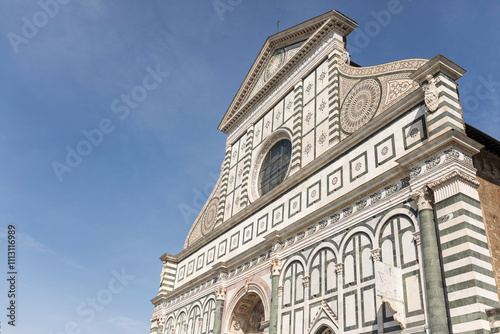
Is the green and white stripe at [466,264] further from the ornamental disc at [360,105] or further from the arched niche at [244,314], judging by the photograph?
the arched niche at [244,314]

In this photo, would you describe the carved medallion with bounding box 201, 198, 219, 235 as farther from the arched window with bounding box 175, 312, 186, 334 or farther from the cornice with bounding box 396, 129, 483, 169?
the cornice with bounding box 396, 129, 483, 169

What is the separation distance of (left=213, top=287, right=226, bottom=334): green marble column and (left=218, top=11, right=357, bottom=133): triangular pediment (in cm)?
906

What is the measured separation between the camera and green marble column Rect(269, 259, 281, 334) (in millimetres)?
14134

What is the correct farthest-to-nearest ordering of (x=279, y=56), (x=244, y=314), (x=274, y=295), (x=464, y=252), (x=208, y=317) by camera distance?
(x=279, y=56) < (x=208, y=317) < (x=244, y=314) < (x=274, y=295) < (x=464, y=252)

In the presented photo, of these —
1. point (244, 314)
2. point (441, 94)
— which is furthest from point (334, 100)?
point (244, 314)

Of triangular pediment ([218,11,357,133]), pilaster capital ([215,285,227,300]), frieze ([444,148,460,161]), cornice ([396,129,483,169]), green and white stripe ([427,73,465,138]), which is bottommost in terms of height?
pilaster capital ([215,285,227,300])

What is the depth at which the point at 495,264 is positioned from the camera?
31.2 ft

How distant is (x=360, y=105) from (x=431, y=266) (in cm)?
629

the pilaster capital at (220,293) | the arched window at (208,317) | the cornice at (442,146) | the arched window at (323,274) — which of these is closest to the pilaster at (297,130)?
the arched window at (323,274)

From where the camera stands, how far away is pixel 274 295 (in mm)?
14555

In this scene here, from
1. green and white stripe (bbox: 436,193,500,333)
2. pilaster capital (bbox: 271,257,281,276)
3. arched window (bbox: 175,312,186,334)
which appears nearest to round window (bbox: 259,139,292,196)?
pilaster capital (bbox: 271,257,281,276)

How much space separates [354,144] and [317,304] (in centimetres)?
479

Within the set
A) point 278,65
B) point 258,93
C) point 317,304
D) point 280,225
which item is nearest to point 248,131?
point 258,93

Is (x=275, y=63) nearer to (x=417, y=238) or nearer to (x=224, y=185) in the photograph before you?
(x=224, y=185)
